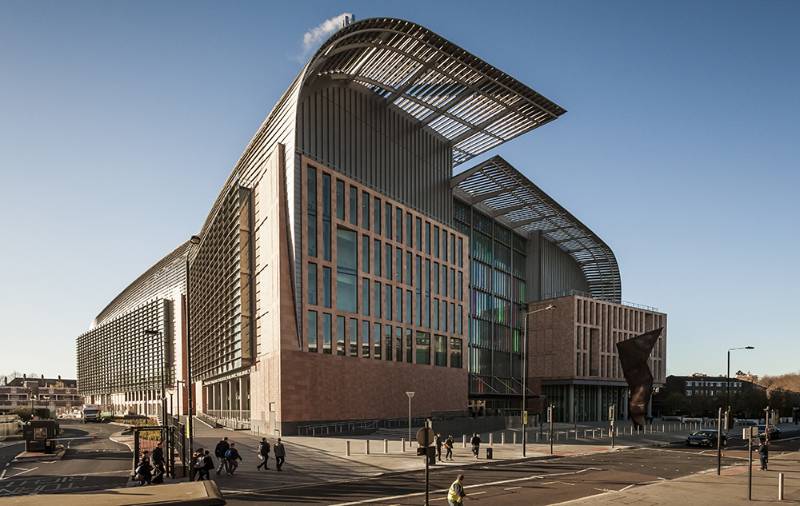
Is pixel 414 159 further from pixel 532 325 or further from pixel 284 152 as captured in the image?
pixel 532 325

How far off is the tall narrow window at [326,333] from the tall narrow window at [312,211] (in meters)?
Answer: 5.51

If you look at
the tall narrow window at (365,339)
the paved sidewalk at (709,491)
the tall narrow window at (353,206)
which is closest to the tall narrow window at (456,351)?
the tall narrow window at (365,339)

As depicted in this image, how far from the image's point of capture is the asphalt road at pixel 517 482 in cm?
2398

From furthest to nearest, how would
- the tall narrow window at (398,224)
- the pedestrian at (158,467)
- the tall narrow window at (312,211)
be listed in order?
the tall narrow window at (398,224) → the tall narrow window at (312,211) → the pedestrian at (158,467)

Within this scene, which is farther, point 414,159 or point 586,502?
point 414,159

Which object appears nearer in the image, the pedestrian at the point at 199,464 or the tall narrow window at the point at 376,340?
the pedestrian at the point at 199,464

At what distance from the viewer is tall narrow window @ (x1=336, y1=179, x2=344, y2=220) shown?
190ft

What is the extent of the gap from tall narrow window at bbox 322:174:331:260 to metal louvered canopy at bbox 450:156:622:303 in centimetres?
2277

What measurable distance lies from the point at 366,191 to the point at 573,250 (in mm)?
58228

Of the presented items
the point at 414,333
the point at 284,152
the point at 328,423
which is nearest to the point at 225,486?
the point at 328,423

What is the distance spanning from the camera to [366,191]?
6134 cm

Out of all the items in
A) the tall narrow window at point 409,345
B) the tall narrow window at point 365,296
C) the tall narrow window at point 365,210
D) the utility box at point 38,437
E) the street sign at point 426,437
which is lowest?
the utility box at point 38,437

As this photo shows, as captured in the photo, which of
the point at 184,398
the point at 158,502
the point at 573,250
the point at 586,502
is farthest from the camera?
the point at 184,398

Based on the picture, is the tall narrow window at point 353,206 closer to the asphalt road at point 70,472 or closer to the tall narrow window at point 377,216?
the tall narrow window at point 377,216
